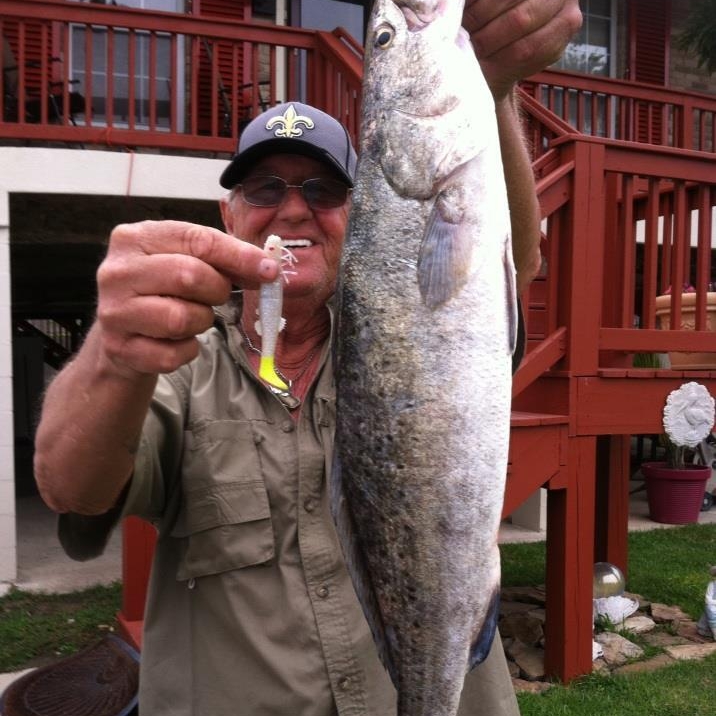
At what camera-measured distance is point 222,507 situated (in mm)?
1881

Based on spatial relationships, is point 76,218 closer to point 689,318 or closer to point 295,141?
point 689,318

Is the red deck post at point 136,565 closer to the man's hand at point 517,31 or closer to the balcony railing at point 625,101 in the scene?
the man's hand at point 517,31

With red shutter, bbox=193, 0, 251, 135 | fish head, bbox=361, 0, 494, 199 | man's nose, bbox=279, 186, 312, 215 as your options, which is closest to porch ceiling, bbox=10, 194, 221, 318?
red shutter, bbox=193, 0, 251, 135

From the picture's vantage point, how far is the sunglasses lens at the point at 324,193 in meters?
2.03

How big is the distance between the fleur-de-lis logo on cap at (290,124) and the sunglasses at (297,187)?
0.12 m

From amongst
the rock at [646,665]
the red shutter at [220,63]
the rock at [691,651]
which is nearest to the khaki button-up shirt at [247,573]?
the rock at [646,665]

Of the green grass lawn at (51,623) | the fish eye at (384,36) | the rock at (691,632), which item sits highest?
the fish eye at (384,36)

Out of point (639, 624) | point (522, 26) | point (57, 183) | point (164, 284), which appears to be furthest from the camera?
point (57, 183)

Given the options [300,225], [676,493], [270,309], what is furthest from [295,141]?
[676,493]

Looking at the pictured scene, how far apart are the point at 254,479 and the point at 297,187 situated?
0.75 metres

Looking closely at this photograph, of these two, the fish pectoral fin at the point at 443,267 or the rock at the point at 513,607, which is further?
the rock at the point at 513,607

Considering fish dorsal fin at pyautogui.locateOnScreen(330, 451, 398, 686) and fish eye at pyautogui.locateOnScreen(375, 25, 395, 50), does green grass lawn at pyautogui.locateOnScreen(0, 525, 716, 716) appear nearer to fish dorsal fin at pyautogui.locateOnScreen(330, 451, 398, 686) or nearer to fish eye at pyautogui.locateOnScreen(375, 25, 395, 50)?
fish dorsal fin at pyautogui.locateOnScreen(330, 451, 398, 686)

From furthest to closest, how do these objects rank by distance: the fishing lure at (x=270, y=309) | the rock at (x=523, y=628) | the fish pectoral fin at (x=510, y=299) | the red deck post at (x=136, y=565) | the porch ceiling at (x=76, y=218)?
the porch ceiling at (x=76, y=218) → the rock at (x=523, y=628) → the red deck post at (x=136, y=565) → the fish pectoral fin at (x=510, y=299) → the fishing lure at (x=270, y=309)

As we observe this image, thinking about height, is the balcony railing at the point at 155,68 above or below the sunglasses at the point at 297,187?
above
